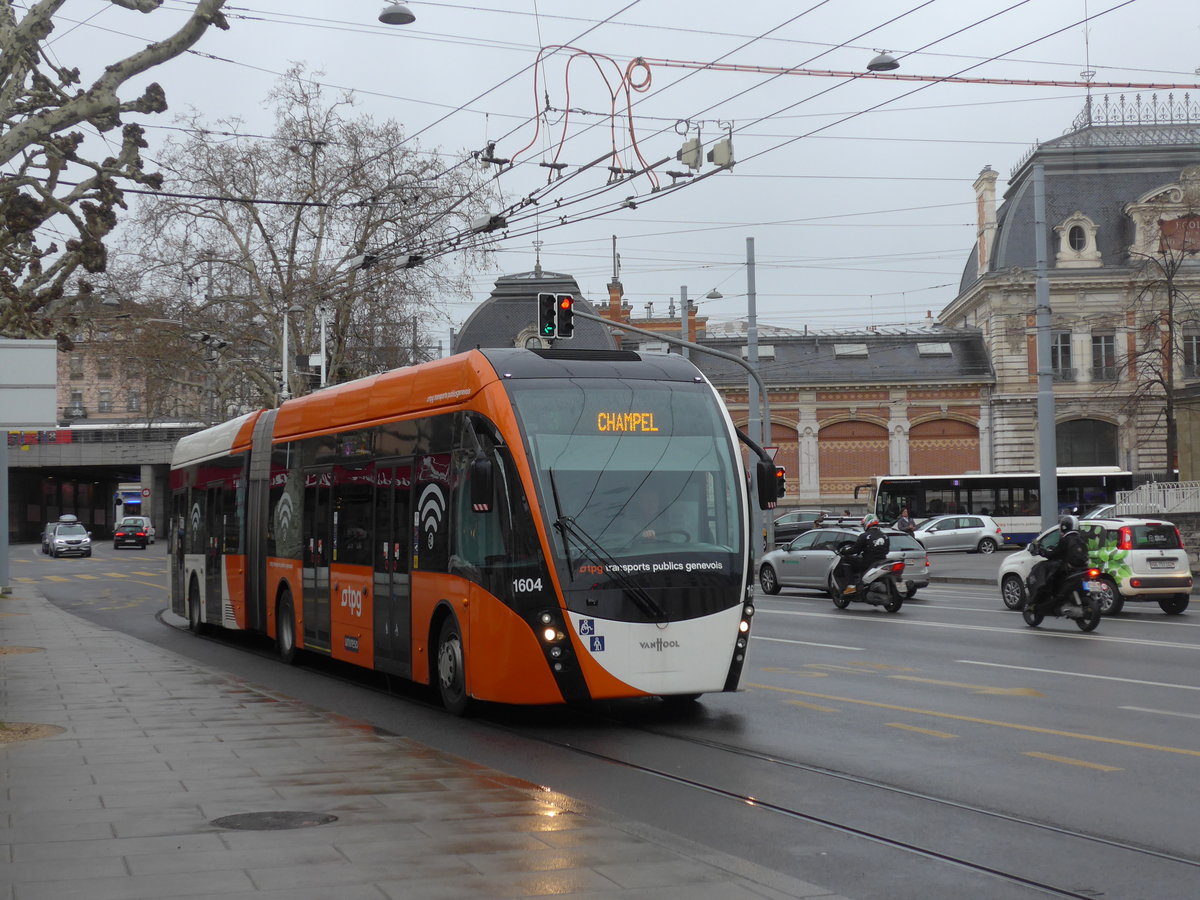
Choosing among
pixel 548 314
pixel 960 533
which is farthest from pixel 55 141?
pixel 960 533

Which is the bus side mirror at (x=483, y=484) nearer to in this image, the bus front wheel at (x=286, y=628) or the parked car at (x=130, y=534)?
the bus front wheel at (x=286, y=628)

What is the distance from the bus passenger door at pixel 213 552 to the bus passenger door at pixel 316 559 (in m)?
5.04

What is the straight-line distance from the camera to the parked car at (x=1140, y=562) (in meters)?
24.0

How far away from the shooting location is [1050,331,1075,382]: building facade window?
2655 inches

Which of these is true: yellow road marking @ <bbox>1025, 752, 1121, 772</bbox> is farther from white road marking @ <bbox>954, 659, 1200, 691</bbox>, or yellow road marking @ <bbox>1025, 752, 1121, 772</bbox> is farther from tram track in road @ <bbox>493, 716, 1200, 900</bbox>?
white road marking @ <bbox>954, 659, 1200, 691</bbox>

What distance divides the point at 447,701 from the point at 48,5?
6.73m

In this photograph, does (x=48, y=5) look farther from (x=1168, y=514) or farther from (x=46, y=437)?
(x=46, y=437)

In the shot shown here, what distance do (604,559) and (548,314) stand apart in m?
15.0

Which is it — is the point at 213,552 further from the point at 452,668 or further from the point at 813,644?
the point at 452,668

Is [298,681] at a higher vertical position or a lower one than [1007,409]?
lower

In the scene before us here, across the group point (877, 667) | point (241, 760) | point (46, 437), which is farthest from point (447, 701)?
point (46, 437)

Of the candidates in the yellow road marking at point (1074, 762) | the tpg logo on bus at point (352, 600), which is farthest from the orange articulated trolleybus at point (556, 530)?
the yellow road marking at point (1074, 762)

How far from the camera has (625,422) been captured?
1231 cm

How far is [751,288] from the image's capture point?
40.5 meters
